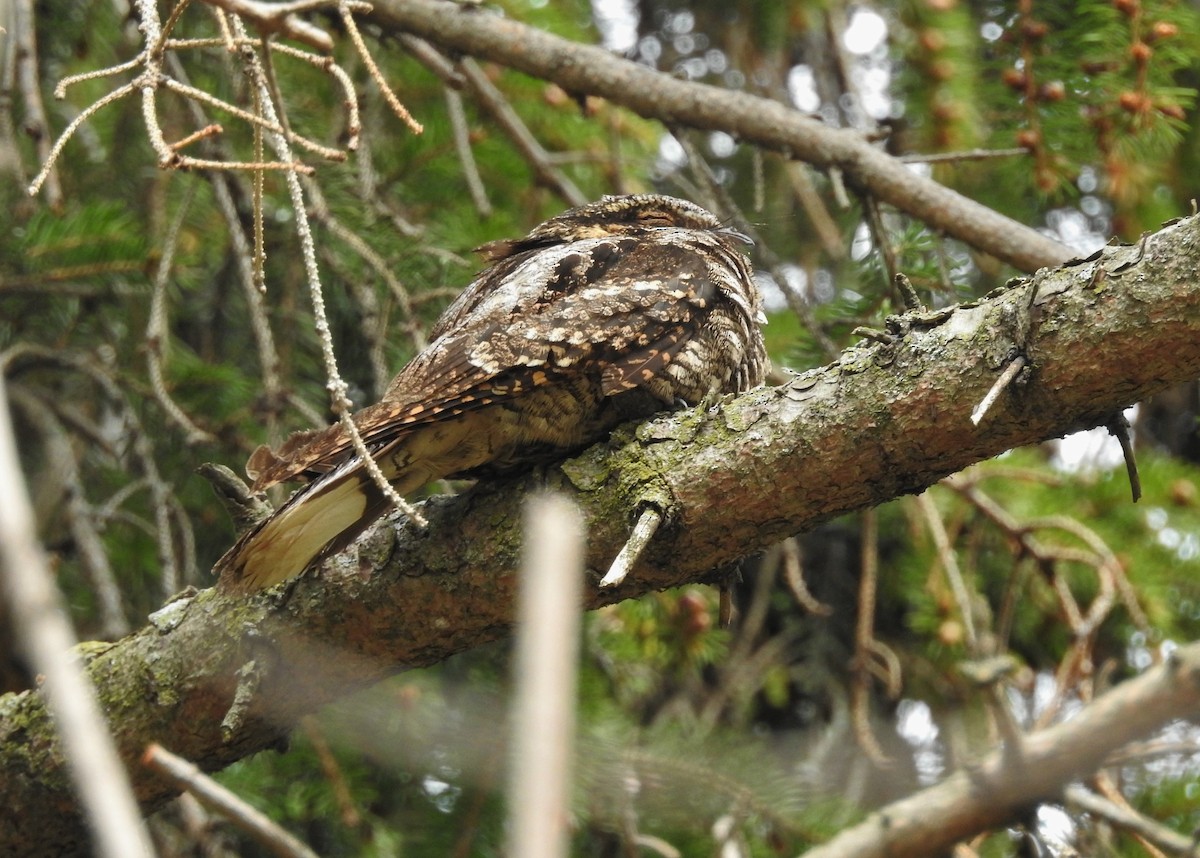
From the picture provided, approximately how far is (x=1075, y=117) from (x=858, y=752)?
6.60ft

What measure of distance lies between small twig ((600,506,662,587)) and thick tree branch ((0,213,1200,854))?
40mm

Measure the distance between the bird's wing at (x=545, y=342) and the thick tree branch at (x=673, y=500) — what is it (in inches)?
7.2

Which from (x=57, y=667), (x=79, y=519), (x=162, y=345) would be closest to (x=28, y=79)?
(x=162, y=345)

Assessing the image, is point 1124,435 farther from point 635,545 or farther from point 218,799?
point 218,799

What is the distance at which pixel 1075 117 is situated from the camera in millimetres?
3111

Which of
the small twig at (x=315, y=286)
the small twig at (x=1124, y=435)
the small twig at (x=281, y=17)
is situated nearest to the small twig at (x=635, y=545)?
the small twig at (x=315, y=286)

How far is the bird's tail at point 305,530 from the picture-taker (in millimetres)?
2100

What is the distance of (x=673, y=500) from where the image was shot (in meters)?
1.93

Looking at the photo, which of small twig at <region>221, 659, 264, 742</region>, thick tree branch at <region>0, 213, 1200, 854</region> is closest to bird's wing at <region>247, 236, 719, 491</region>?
thick tree branch at <region>0, 213, 1200, 854</region>

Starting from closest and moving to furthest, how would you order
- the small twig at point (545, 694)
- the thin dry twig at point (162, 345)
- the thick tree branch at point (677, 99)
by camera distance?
1. the small twig at point (545, 694)
2. the thin dry twig at point (162, 345)
3. the thick tree branch at point (677, 99)

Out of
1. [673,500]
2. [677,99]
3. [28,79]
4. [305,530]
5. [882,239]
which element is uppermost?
[28,79]

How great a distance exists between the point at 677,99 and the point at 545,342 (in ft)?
3.48

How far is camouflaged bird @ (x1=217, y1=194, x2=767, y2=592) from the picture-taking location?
2145 mm

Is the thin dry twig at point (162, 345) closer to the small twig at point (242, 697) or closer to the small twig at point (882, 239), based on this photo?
the small twig at point (242, 697)
